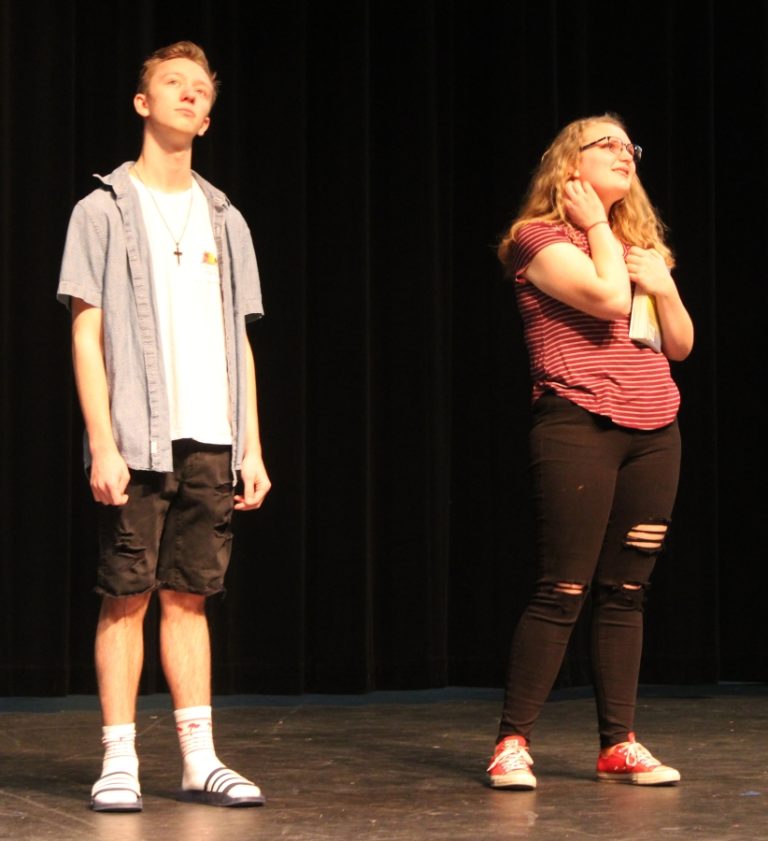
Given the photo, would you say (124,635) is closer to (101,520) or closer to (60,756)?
(101,520)

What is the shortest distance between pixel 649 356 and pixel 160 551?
3.16ft

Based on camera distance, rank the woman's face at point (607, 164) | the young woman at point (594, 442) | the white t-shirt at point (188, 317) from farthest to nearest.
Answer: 1. the woman's face at point (607, 164)
2. the young woman at point (594, 442)
3. the white t-shirt at point (188, 317)

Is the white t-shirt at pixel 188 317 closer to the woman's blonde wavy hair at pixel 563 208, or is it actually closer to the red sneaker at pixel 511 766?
the woman's blonde wavy hair at pixel 563 208

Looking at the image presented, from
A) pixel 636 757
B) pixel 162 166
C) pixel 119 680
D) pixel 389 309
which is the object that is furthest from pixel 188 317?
pixel 389 309

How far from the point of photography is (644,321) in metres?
2.53

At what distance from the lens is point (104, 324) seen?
7.67 ft

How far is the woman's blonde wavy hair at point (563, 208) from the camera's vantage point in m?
2.62

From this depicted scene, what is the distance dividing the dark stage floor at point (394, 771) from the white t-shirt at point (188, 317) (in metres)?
0.66

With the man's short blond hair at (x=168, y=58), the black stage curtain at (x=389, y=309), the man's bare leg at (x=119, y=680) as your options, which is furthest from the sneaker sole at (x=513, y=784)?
the black stage curtain at (x=389, y=309)

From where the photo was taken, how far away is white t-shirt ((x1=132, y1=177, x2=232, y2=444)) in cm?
236

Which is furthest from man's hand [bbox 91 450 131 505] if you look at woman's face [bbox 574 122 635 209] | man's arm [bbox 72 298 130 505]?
woman's face [bbox 574 122 635 209]

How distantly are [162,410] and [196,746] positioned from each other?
1.91ft

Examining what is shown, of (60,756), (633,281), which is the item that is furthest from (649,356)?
(60,756)

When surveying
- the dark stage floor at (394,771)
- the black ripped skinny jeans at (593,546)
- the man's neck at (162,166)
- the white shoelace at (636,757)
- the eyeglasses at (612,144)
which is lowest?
the dark stage floor at (394,771)
